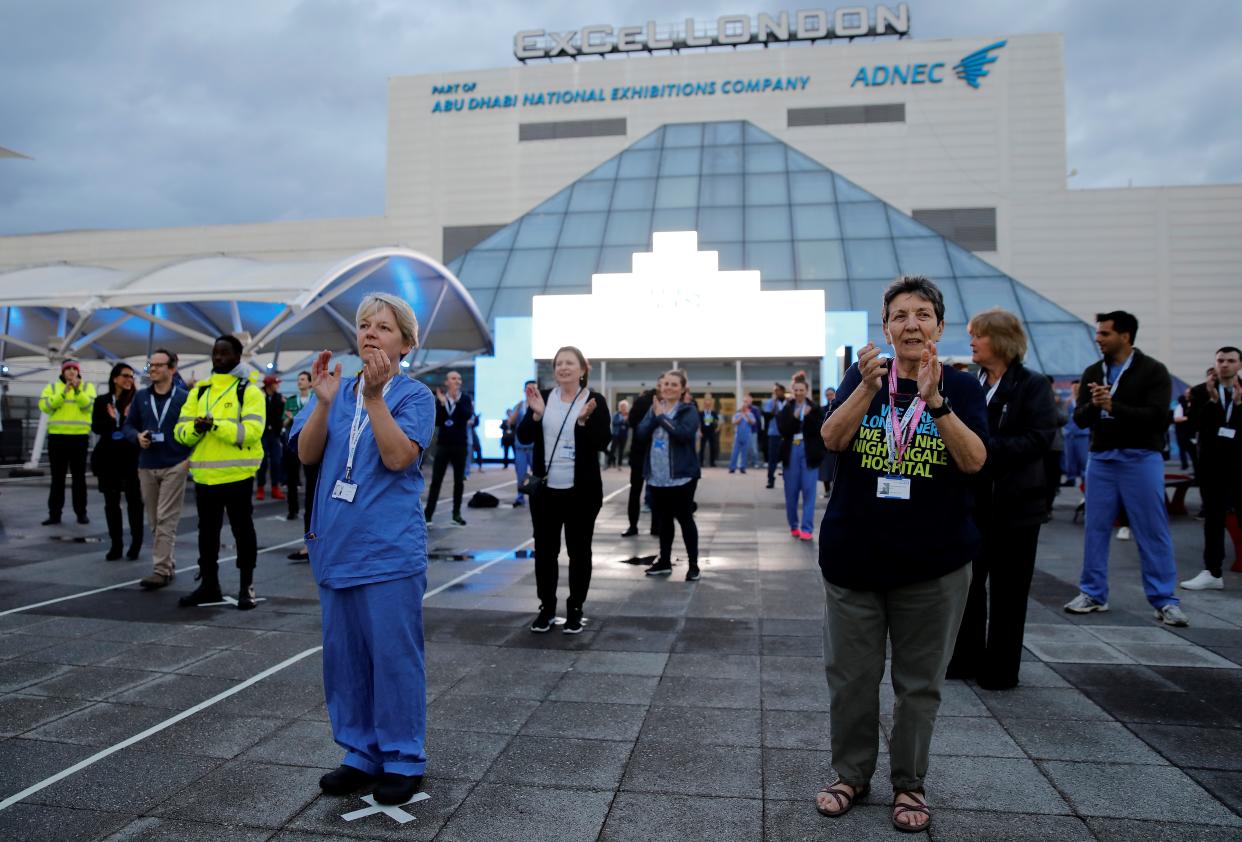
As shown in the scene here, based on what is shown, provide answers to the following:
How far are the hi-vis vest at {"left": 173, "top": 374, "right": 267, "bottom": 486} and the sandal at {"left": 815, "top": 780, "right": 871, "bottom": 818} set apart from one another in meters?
4.48

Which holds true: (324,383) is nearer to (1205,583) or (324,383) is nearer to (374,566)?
(374,566)

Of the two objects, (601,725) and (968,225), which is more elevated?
(968,225)

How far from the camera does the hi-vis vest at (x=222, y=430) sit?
5.86m

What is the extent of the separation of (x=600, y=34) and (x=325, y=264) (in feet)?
Answer: 86.0

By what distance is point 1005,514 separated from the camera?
4.16m

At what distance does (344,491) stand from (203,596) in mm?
3659

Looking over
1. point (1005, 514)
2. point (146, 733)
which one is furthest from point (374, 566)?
point (1005, 514)

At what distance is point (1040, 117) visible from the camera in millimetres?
34094

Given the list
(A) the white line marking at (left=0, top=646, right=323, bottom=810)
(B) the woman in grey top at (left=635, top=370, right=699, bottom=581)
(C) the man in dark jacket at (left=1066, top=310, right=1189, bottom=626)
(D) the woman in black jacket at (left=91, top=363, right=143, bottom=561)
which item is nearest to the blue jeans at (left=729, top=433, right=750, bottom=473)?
(B) the woman in grey top at (left=635, top=370, right=699, bottom=581)

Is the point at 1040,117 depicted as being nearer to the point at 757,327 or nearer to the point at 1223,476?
the point at 757,327

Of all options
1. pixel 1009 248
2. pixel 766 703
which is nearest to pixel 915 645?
pixel 766 703

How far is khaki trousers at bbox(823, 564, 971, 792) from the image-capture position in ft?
8.91

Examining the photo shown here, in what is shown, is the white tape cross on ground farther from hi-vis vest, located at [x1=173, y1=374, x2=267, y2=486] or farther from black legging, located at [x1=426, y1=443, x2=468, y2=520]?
black legging, located at [x1=426, y1=443, x2=468, y2=520]

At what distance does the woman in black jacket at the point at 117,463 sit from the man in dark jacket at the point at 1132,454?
7.32m
